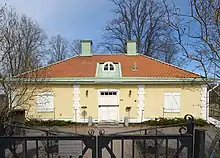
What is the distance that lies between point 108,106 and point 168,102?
14.0 feet

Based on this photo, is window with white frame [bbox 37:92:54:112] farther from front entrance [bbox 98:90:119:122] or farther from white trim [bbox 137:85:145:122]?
white trim [bbox 137:85:145:122]

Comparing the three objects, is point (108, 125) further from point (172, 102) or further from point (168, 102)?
point (172, 102)

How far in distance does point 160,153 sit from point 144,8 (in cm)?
2874

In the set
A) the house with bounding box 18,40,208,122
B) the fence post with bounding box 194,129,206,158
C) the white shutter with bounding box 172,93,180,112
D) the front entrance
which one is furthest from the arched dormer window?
the fence post with bounding box 194,129,206,158

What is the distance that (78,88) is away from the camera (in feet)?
57.4

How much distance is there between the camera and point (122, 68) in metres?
18.9

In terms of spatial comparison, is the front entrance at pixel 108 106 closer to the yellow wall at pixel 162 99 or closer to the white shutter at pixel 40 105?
the yellow wall at pixel 162 99

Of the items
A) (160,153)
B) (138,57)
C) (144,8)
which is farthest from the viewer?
(144,8)

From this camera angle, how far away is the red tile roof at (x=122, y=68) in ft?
59.0

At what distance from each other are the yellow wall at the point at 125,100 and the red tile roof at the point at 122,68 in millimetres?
956

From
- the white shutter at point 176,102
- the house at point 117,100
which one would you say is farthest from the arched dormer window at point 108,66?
the white shutter at point 176,102

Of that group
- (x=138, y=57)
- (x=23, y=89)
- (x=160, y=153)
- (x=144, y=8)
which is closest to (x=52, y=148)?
(x=160, y=153)

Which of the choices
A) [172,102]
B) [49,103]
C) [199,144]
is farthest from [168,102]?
[199,144]

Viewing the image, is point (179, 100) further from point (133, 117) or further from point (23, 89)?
point (23, 89)
